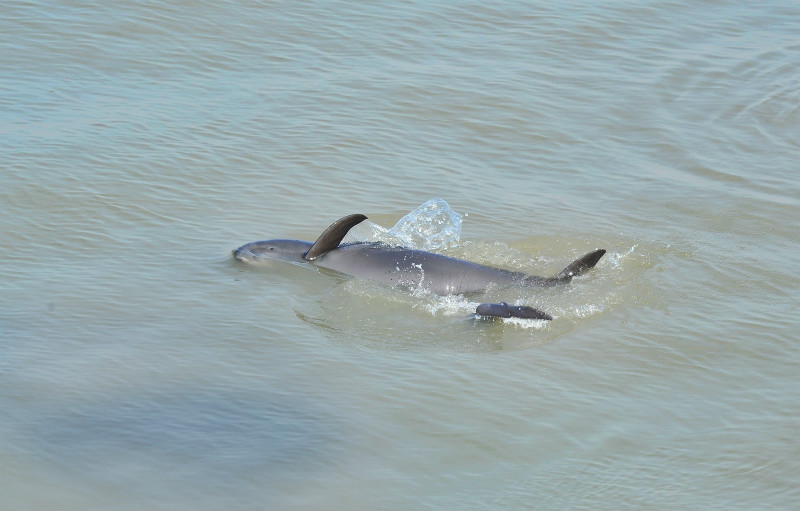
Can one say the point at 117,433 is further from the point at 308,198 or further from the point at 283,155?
the point at 283,155

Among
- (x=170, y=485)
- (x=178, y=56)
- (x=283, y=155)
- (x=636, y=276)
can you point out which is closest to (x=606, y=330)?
(x=636, y=276)

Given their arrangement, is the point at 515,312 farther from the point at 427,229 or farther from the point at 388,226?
the point at 388,226

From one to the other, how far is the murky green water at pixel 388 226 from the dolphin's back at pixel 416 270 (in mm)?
265

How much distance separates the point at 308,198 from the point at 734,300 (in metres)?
4.96

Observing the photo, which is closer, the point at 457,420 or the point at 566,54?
the point at 457,420

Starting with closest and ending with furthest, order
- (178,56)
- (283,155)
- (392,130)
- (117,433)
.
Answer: (117,433) → (283,155) → (392,130) → (178,56)

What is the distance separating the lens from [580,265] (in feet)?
33.8

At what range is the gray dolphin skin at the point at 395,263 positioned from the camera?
1041cm

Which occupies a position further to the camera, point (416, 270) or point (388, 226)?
point (388, 226)

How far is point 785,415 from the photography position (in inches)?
319

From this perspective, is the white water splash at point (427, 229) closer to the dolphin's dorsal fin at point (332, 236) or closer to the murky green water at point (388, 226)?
the murky green water at point (388, 226)

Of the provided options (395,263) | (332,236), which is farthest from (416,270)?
(332,236)

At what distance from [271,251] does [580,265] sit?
2.97 meters

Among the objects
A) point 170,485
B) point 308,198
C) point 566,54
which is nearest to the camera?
point 170,485
